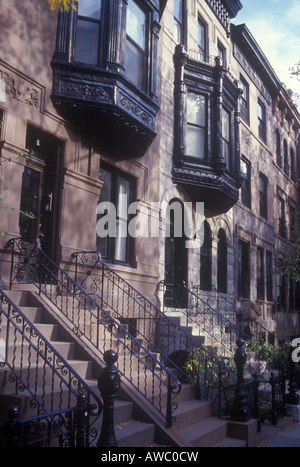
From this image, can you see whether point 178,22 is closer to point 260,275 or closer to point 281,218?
point 260,275

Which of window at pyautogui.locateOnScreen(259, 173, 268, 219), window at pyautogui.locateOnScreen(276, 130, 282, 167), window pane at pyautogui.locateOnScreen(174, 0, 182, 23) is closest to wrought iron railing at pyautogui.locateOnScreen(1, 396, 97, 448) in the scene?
window pane at pyautogui.locateOnScreen(174, 0, 182, 23)

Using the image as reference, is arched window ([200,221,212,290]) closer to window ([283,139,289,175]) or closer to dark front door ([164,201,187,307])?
dark front door ([164,201,187,307])

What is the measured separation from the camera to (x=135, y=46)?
1136 centimetres

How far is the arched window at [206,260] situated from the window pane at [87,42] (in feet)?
21.4

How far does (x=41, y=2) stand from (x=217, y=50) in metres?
8.88

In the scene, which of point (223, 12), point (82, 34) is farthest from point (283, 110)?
point (82, 34)

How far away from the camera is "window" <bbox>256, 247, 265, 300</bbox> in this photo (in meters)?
Result: 19.1

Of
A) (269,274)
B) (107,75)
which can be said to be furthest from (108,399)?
(269,274)

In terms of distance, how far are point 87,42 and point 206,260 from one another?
741 cm

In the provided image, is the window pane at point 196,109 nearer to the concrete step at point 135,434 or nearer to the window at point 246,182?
the window at point 246,182

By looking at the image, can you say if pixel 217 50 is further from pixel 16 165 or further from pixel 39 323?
pixel 39 323

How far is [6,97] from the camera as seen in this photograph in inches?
320

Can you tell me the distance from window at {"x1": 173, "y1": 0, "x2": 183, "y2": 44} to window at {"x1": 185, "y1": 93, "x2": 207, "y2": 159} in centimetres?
189

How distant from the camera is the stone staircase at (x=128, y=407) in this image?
5.59 metres
